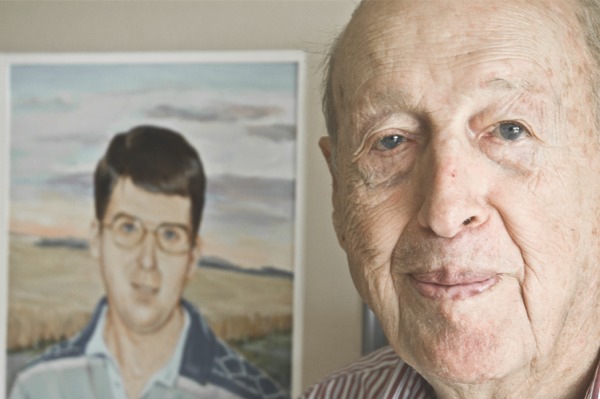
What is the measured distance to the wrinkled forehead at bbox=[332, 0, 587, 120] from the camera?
867 millimetres

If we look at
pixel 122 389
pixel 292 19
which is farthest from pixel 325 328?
pixel 292 19

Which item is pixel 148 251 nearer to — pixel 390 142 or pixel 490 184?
pixel 390 142

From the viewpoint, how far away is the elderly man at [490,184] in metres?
0.85

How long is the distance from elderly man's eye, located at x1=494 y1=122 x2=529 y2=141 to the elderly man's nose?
0.18ft

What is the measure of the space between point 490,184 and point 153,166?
1034 mm

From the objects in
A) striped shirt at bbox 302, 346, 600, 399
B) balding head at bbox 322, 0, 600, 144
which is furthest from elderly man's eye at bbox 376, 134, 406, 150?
striped shirt at bbox 302, 346, 600, 399

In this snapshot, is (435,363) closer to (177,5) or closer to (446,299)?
(446,299)

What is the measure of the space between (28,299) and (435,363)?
1.25 meters

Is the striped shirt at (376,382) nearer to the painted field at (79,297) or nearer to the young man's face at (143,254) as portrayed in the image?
the painted field at (79,297)

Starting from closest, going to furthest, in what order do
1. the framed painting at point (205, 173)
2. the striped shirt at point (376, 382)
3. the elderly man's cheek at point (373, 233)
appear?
the elderly man's cheek at point (373, 233)
the striped shirt at point (376, 382)
the framed painting at point (205, 173)

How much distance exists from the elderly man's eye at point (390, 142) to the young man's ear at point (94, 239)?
100cm

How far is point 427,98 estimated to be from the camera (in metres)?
0.88

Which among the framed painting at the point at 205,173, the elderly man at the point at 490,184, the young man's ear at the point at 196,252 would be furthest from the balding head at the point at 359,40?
the young man's ear at the point at 196,252

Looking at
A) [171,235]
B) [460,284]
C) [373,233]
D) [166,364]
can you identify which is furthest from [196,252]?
[460,284]
